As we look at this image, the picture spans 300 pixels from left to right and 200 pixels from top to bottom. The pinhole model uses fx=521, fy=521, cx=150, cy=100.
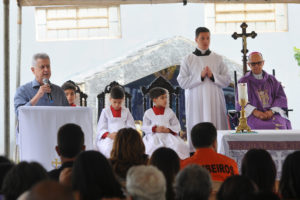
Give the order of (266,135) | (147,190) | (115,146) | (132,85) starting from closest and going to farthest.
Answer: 1. (147,190)
2. (115,146)
3. (266,135)
4. (132,85)

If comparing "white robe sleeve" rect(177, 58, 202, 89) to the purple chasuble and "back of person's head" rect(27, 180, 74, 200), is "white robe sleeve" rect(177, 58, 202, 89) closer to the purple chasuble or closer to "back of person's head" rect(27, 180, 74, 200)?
the purple chasuble

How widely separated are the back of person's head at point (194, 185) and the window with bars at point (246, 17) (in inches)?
356

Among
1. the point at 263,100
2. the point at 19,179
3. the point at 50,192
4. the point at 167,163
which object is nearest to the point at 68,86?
the point at 263,100

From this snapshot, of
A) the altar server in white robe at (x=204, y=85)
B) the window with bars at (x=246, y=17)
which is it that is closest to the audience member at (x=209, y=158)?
the altar server in white robe at (x=204, y=85)

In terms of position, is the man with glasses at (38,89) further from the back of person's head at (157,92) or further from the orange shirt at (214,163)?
the orange shirt at (214,163)

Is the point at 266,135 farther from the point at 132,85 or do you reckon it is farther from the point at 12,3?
the point at 12,3

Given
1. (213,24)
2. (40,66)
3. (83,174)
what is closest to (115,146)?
(83,174)

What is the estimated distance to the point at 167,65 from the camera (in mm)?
11422

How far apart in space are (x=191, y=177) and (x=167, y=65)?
8.52m

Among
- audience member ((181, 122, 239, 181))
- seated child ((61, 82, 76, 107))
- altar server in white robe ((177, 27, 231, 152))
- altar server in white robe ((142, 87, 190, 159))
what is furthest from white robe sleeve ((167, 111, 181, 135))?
audience member ((181, 122, 239, 181))

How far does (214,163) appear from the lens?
164 inches

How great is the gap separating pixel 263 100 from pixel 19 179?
5.15 meters

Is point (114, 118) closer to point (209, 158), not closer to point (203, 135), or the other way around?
point (203, 135)

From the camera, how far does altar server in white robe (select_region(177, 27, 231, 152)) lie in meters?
7.48
